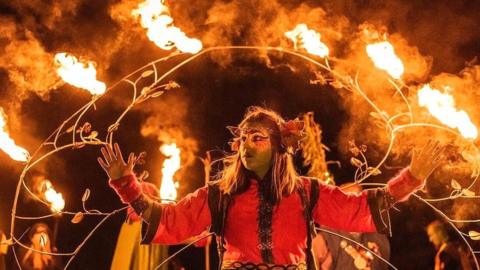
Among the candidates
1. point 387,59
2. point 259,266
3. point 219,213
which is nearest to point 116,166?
point 219,213

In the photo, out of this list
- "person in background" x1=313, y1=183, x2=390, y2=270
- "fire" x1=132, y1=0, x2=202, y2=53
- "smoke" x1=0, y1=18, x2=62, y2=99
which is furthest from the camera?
"person in background" x1=313, y1=183, x2=390, y2=270

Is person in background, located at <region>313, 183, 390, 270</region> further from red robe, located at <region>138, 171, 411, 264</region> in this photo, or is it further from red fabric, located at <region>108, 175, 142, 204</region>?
red fabric, located at <region>108, 175, 142, 204</region>

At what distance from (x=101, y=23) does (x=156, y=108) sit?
2.12 m

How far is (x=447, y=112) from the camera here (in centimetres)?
503

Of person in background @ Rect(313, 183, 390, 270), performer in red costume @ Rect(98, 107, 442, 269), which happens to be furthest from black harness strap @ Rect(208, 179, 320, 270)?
person in background @ Rect(313, 183, 390, 270)

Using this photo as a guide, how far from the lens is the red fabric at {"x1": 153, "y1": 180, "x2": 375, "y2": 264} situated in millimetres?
3715

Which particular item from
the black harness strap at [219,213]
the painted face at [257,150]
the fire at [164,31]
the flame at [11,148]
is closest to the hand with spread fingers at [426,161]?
the painted face at [257,150]

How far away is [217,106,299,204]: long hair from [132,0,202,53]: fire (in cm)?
152

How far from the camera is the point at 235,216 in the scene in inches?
150

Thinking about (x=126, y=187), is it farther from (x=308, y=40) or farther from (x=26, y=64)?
(x=26, y=64)

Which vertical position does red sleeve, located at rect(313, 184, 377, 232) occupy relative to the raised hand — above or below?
below

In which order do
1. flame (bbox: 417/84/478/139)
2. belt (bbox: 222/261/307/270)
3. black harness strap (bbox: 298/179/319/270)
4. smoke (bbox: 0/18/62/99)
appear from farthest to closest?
1. smoke (bbox: 0/18/62/99)
2. flame (bbox: 417/84/478/139)
3. black harness strap (bbox: 298/179/319/270)
4. belt (bbox: 222/261/307/270)

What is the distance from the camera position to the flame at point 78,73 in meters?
5.30

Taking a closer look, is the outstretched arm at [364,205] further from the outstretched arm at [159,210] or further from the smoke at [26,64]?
the smoke at [26,64]
